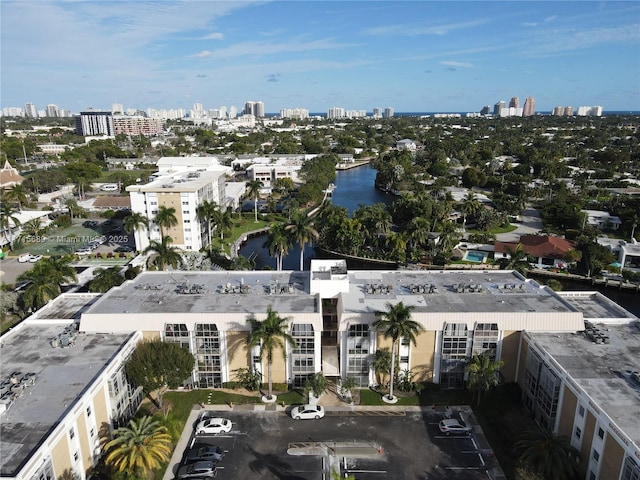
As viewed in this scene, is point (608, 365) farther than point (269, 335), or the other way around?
point (269, 335)

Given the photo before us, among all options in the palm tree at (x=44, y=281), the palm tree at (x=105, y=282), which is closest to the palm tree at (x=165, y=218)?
the palm tree at (x=105, y=282)

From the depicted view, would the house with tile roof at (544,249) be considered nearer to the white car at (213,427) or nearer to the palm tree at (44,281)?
the white car at (213,427)

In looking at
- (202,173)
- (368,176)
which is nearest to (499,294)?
(202,173)

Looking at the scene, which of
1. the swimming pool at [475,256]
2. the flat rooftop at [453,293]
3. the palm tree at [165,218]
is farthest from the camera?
the swimming pool at [475,256]

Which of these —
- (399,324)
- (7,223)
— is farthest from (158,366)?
(7,223)

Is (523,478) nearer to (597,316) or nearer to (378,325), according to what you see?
(378,325)

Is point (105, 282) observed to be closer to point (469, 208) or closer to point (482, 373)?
point (482, 373)
